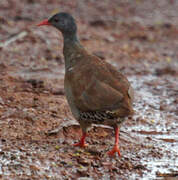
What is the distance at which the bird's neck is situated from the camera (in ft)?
19.7

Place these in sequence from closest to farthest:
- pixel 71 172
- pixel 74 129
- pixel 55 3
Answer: pixel 71 172 < pixel 74 129 < pixel 55 3

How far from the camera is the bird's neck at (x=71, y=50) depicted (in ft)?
19.7

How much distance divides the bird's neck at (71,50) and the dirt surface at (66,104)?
963mm

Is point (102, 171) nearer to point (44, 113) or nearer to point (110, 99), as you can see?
point (110, 99)

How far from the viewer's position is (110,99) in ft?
17.3

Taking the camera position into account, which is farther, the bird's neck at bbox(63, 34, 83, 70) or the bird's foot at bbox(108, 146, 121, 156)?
the bird's neck at bbox(63, 34, 83, 70)

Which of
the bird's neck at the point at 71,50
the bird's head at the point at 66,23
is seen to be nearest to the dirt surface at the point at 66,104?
the bird's neck at the point at 71,50

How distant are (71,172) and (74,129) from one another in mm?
1326

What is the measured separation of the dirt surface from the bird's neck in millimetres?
963

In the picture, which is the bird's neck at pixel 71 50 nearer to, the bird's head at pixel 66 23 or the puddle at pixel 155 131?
the bird's head at pixel 66 23

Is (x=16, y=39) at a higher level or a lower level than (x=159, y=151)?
higher

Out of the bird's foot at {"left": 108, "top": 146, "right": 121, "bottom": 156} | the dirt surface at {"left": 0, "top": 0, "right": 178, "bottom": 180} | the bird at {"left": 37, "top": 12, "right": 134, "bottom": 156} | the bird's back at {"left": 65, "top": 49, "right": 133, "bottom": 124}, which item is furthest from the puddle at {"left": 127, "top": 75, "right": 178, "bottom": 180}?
the bird's back at {"left": 65, "top": 49, "right": 133, "bottom": 124}

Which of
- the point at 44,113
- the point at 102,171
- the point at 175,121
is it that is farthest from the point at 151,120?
the point at 102,171

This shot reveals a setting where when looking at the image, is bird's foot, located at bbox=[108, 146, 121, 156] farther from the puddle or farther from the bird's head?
the bird's head
